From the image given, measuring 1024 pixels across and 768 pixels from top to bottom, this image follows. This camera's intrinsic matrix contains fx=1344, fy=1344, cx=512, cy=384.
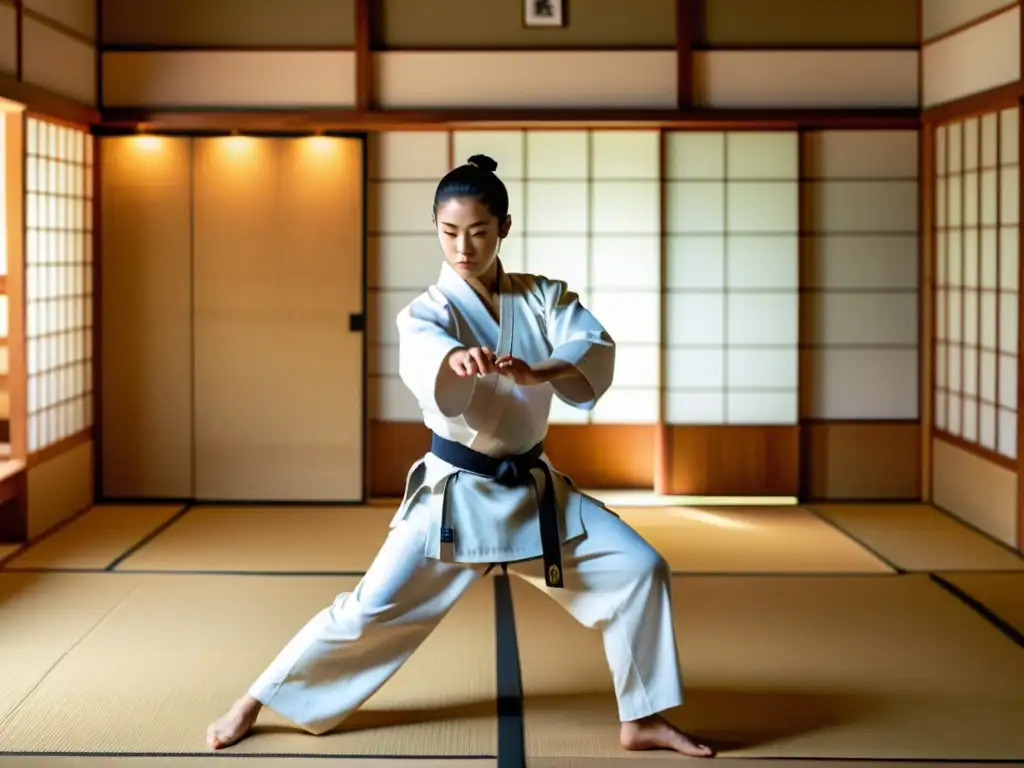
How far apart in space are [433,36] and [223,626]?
330cm

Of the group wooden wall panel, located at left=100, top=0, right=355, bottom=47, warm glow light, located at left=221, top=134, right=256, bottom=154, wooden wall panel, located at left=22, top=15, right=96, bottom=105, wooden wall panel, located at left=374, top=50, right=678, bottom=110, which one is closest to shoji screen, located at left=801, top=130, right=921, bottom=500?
wooden wall panel, located at left=374, top=50, right=678, bottom=110

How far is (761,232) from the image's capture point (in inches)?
253

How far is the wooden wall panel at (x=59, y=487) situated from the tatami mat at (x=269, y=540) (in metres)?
0.49

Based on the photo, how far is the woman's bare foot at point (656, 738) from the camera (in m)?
3.05

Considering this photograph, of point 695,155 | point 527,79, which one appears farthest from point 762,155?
point 527,79

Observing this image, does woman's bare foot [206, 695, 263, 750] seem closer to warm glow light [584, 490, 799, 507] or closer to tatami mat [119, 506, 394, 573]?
tatami mat [119, 506, 394, 573]

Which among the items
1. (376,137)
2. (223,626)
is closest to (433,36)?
(376,137)

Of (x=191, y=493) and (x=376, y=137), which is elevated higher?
(x=376, y=137)

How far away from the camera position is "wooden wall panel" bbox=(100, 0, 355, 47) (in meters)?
6.34

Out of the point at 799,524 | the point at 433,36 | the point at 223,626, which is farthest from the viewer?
the point at 433,36

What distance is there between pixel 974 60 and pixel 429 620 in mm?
3948

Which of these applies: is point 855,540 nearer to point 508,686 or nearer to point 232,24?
point 508,686

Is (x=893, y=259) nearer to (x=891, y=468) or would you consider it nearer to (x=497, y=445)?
(x=891, y=468)

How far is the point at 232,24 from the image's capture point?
6.35 m
